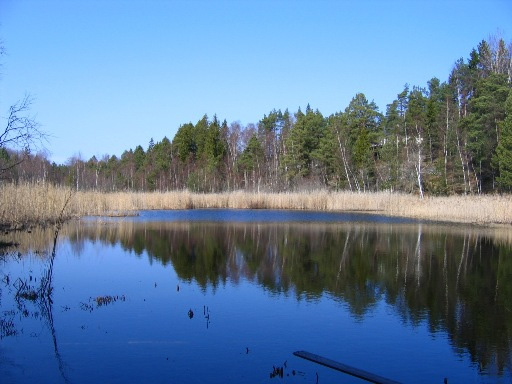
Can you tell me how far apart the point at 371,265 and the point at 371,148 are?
107ft

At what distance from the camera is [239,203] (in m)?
31.7

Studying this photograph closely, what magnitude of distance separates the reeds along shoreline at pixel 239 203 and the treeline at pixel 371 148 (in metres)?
3.15

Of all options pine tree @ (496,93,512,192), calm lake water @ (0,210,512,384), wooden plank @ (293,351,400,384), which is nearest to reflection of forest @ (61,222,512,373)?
calm lake water @ (0,210,512,384)

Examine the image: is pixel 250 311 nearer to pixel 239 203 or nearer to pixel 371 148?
pixel 239 203

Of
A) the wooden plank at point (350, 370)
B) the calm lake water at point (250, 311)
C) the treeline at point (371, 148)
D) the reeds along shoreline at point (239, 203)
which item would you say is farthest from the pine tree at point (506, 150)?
the wooden plank at point (350, 370)

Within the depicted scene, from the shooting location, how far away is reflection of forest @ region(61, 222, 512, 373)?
274 inches

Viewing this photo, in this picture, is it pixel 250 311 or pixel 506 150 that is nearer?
pixel 250 311

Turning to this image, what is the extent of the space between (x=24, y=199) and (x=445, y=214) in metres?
17.1

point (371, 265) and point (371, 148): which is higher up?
point (371, 148)

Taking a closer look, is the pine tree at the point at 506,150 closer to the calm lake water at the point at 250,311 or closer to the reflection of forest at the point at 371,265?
the reflection of forest at the point at 371,265

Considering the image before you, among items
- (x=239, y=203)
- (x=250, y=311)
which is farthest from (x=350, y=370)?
(x=239, y=203)

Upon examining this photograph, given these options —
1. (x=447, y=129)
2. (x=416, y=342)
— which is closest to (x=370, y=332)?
(x=416, y=342)

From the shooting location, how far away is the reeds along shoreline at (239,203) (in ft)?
55.2

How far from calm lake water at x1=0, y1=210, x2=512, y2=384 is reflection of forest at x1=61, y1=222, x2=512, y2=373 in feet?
0.13
